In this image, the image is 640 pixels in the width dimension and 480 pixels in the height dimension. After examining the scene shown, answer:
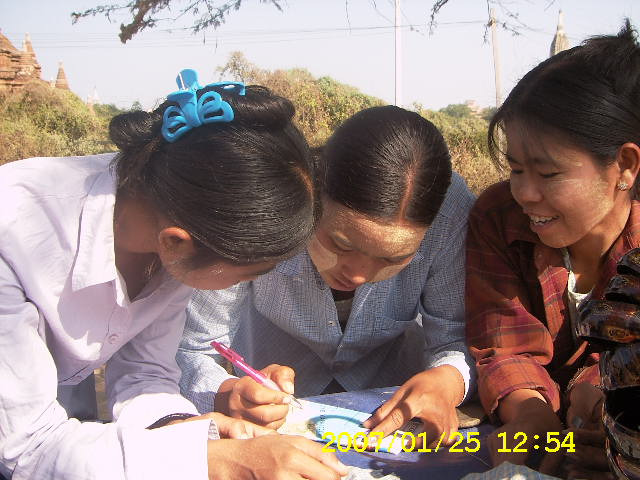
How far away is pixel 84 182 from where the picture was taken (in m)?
1.56

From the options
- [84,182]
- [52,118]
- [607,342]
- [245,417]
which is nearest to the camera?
[607,342]

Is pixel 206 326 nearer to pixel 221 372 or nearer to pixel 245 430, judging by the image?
pixel 221 372

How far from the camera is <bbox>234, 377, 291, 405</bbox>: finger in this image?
1752mm

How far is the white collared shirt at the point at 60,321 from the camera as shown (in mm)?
1395

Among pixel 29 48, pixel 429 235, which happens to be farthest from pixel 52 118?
pixel 429 235

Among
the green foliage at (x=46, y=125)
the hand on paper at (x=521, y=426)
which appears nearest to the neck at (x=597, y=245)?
the hand on paper at (x=521, y=426)

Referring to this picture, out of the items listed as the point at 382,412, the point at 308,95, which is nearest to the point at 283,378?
the point at 382,412

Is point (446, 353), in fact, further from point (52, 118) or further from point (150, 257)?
point (52, 118)

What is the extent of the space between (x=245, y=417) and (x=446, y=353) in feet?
2.33

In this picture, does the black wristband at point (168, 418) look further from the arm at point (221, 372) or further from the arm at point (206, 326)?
the arm at point (206, 326)

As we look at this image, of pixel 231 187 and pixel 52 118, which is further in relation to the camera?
pixel 52 118

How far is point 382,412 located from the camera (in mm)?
1780

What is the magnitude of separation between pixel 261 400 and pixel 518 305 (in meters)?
0.86

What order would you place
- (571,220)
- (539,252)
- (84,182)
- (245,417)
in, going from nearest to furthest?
(84,182), (245,417), (571,220), (539,252)
